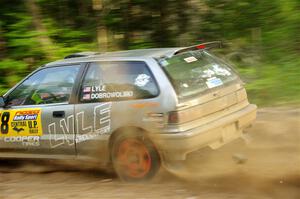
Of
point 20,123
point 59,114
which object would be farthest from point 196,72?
point 20,123

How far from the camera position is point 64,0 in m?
12.7

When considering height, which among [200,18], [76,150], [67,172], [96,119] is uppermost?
[200,18]

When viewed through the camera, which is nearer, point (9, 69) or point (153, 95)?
point (153, 95)

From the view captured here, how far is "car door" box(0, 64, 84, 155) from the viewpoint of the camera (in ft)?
19.9

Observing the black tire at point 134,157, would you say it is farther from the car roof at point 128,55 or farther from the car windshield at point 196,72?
the car roof at point 128,55

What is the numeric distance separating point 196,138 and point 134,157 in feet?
2.62

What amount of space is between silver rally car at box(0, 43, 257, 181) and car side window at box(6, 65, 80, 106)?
1 centimetres

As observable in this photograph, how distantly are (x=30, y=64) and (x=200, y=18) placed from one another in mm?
4058

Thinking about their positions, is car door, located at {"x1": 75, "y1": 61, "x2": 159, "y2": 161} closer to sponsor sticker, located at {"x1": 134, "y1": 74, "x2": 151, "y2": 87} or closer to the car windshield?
sponsor sticker, located at {"x1": 134, "y1": 74, "x2": 151, "y2": 87}

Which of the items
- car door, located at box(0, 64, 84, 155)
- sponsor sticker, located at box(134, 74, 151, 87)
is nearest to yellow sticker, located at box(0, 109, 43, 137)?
car door, located at box(0, 64, 84, 155)

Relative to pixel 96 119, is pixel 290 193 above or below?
below

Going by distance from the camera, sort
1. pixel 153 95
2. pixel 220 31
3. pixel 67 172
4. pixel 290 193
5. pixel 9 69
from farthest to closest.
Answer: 1. pixel 220 31
2. pixel 9 69
3. pixel 67 172
4. pixel 153 95
5. pixel 290 193

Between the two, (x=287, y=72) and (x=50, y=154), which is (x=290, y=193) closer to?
(x=50, y=154)

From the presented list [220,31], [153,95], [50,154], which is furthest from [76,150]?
[220,31]
